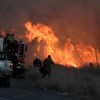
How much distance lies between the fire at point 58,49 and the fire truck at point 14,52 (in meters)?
15.1

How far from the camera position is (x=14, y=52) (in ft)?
140

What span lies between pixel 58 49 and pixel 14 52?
17.4m

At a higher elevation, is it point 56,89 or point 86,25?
point 86,25

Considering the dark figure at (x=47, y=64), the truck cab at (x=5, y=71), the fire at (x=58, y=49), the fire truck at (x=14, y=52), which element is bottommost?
the truck cab at (x=5, y=71)

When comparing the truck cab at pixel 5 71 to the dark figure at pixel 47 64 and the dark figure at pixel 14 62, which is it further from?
the dark figure at pixel 14 62

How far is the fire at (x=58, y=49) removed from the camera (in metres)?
58.9

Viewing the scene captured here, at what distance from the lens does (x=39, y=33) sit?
58750 millimetres

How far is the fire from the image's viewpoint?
5888 cm

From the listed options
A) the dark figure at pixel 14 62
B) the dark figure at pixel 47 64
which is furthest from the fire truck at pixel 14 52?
the dark figure at pixel 47 64

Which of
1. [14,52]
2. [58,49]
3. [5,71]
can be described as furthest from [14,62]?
[58,49]

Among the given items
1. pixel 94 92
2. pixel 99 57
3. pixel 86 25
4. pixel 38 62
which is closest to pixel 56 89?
pixel 94 92

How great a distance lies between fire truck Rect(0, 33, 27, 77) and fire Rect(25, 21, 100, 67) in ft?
49.6

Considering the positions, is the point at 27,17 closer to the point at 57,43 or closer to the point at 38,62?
the point at 57,43

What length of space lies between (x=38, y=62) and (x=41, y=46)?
18.7 m
